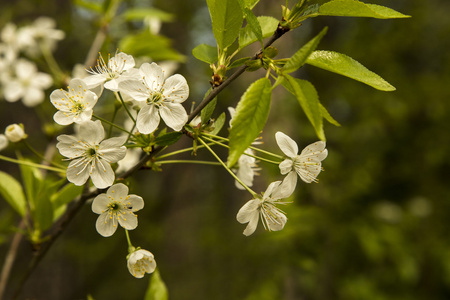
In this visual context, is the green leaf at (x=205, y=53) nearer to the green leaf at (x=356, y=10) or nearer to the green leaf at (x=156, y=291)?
the green leaf at (x=356, y=10)

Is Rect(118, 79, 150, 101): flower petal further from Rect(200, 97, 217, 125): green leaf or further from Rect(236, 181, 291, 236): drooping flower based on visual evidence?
Rect(236, 181, 291, 236): drooping flower

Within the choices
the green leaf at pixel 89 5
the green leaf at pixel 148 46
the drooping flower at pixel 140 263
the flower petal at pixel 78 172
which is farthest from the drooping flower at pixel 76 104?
the green leaf at pixel 89 5

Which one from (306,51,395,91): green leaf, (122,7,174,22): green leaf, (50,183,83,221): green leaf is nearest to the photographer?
(306,51,395,91): green leaf

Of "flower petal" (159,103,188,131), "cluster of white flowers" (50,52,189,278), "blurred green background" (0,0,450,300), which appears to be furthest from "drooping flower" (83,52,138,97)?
"blurred green background" (0,0,450,300)

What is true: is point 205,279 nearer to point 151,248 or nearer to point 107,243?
point 151,248

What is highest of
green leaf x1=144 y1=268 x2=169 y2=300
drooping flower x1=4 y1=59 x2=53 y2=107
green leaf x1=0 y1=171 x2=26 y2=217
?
green leaf x1=0 y1=171 x2=26 y2=217

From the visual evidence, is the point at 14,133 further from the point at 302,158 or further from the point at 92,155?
the point at 302,158

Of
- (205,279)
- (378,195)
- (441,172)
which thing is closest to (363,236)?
(378,195)

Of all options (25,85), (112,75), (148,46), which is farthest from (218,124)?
(25,85)
